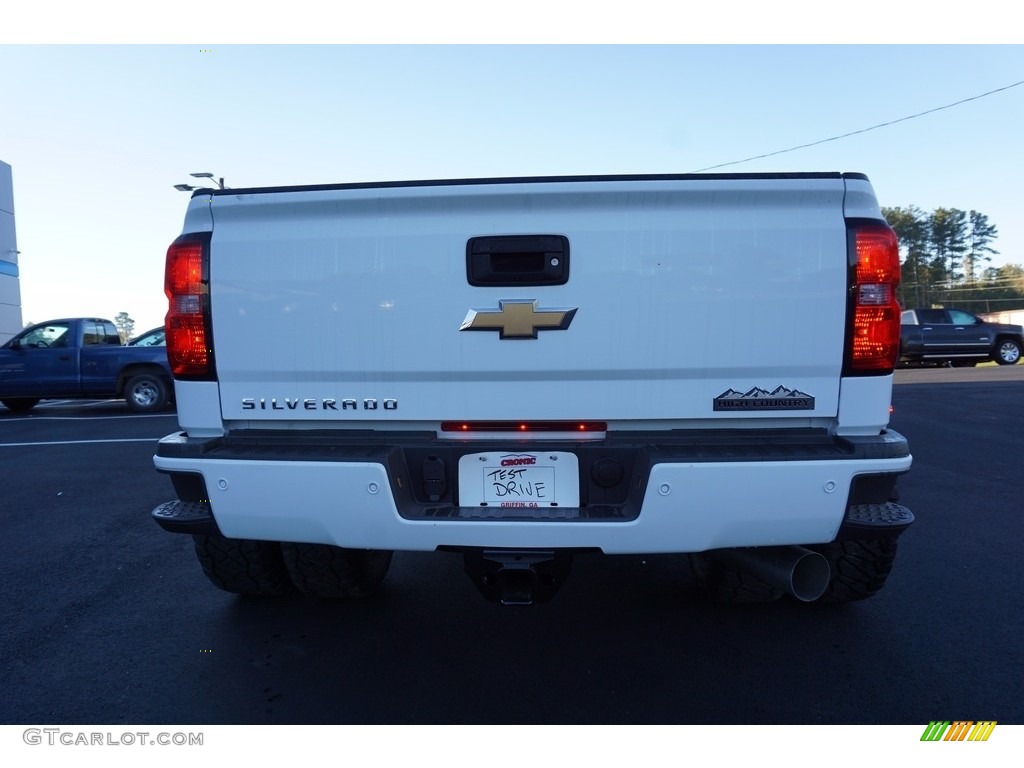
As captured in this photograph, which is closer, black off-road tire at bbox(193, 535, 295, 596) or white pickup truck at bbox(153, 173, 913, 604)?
white pickup truck at bbox(153, 173, 913, 604)

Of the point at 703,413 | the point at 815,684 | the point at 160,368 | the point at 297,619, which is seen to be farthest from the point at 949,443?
the point at 160,368

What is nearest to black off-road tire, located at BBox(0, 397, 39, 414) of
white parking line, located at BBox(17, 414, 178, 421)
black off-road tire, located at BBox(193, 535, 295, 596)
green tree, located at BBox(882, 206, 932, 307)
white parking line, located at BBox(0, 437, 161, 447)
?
white parking line, located at BBox(17, 414, 178, 421)

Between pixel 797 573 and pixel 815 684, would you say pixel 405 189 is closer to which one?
pixel 797 573

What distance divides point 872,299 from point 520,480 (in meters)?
1.27

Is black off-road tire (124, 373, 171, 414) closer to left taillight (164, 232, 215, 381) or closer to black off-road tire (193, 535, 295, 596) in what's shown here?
black off-road tire (193, 535, 295, 596)

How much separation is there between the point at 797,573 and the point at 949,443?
232 inches

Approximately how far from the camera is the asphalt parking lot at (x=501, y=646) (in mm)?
2234

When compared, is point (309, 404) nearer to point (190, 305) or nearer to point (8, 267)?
point (190, 305)

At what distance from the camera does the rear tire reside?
746 inches

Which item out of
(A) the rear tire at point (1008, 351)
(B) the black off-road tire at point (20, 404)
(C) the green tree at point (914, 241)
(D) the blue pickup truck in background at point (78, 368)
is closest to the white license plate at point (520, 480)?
(D) the blue pickup truck in background at point (78, 368)

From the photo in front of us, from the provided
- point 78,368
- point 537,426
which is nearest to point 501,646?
point 537,426

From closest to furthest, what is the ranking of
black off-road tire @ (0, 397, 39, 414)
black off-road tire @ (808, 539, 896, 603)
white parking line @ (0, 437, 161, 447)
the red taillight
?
1. the red taillight
2. black off-road tire @ (808, 539, 896, 603)
3. white parking line @ (0, 437, 161, 447)
4. black off-road tire @ (0, 397, 39, 414)

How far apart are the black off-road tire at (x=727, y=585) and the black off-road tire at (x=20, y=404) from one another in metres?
13.2
